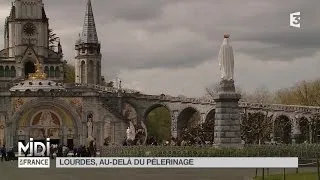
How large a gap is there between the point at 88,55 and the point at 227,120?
66167 millimetres

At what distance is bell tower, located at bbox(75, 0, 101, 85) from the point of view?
332ft

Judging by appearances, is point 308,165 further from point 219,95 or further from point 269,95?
point 269,95

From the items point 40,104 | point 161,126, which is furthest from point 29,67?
point 161,126

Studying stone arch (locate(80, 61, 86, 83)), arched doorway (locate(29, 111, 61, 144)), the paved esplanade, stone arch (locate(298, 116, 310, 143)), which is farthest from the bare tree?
stone arch (locate(80, 61, 86, 83))

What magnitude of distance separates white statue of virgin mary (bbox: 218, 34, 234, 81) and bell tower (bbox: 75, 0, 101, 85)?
208ft

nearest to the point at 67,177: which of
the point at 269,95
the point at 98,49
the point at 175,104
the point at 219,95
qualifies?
the point at 219,95

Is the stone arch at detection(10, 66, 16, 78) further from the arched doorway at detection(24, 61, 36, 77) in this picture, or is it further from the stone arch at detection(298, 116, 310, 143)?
the stone arch at detection(298, 116, 310, 143)

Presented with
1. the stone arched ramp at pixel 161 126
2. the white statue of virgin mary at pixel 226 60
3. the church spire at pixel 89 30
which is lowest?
the stone arched ramp at pixel 161 126

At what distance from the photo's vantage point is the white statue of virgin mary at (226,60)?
37844 millimetres

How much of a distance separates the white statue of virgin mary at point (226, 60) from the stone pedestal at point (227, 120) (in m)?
1.04

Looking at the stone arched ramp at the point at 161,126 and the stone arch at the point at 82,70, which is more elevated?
the stone arch at the point at 82,70

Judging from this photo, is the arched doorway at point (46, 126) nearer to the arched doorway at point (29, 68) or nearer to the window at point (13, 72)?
the arched doorway at point (29, 68)

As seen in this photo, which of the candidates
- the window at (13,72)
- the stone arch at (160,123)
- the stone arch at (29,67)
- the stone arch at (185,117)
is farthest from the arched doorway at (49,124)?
the stone arch at (160,123)

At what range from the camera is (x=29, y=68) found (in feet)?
316
